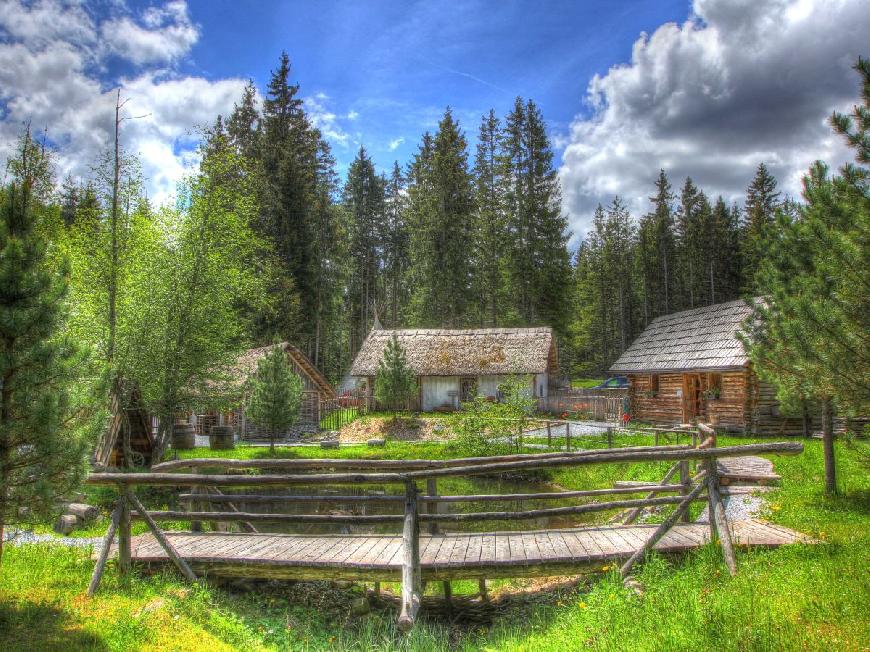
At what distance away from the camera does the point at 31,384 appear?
4.86 metres

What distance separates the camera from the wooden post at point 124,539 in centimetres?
638

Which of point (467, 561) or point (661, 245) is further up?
point (661, 245)

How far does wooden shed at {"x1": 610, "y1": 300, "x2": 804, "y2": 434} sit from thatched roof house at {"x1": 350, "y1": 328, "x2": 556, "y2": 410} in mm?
5750

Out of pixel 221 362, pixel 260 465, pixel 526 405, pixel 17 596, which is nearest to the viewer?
pixel 17 596

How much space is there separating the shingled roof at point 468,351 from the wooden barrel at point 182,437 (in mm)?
11085

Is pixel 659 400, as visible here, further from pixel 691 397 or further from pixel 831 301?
pixel 831 301

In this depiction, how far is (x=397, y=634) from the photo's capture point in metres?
6.29

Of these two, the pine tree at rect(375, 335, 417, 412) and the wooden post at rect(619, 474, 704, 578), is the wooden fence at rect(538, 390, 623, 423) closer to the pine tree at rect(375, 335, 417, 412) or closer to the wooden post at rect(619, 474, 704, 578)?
the pine tree at rect(375, 335, 417, 412)

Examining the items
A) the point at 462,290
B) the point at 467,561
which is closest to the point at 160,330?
the point at 467,561

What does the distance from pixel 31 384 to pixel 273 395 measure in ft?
61.2

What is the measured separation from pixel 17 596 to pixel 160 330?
45.8 feet

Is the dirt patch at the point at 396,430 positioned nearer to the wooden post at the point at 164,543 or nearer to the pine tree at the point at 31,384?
the wooden post at the point at 164,543

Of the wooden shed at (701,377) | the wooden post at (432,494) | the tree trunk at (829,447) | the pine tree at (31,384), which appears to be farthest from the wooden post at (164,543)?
the wooden shed at (701,377)

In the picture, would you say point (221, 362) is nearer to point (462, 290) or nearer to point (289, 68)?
point (462, 290)
